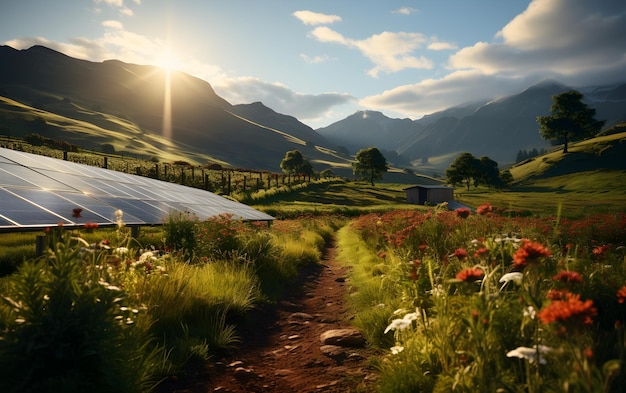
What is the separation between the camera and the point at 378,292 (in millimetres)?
7848

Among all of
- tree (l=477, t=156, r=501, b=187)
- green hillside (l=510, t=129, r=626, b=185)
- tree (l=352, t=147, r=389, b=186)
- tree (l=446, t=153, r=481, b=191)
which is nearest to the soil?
tree (l=352, t=147, r=389, b=186)

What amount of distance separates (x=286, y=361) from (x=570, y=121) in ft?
426

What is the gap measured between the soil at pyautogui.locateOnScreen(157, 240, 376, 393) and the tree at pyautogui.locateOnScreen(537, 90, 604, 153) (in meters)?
124

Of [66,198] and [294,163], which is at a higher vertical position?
[294,163]

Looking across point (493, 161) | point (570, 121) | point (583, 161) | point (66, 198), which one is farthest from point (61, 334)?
point (570, 121)

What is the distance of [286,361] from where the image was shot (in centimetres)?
583

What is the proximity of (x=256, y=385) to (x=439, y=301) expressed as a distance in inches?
108

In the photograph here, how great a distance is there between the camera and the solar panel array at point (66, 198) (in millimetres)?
9039

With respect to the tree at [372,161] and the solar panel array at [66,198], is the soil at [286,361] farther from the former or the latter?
the tree at [372,161]

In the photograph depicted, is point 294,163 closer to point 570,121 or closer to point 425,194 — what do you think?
point 425,194

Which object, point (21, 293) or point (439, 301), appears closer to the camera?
point (21, 293)

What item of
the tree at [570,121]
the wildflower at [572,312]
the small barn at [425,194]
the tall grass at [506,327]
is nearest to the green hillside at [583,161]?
the tree at [570,121]

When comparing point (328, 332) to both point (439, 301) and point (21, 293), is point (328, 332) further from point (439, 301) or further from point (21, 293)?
point (21, 293)

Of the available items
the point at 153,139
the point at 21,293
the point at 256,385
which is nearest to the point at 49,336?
the point at 21,293
